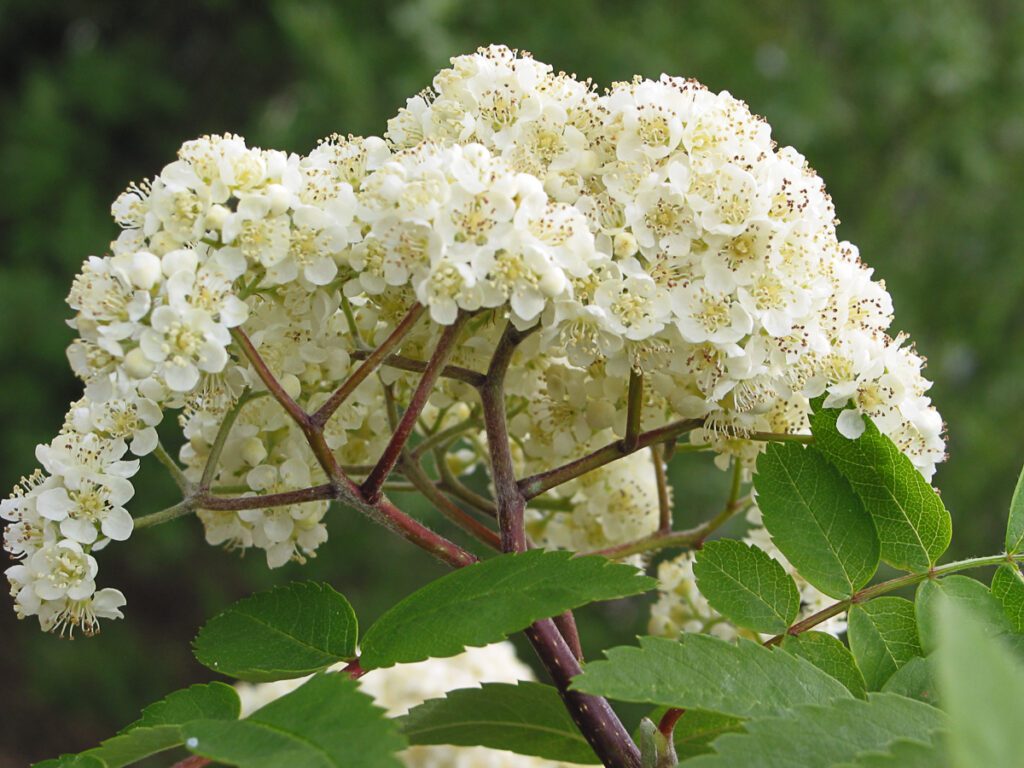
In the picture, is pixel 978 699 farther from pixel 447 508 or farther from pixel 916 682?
pixel 447 508

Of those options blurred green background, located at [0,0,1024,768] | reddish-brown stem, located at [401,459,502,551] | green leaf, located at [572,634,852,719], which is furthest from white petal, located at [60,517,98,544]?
blurred green background, located at [0,0,1024,768]

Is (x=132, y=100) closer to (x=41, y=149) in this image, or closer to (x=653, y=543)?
(x=41, y=149)

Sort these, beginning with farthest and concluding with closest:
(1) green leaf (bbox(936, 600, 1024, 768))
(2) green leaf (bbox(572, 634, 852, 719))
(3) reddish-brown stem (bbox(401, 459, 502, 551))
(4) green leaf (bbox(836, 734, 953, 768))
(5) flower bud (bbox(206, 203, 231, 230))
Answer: (3) reddish-brown stem (bbox(401, 459, 502, 551)), (5) flower bud (bbox(206, 203, 231, 230)), (2) green leaf (bbox(572, 634, 852, 719)), (4) green leaf (bbox(836, 734, 953, 768)), (1) green leaf (bbox(936, 600, 1024, 768))

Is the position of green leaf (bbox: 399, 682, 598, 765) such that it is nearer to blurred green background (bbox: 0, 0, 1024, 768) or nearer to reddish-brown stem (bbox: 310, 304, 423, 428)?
reddish-brown stem (bbox: 310, 304, 423, 428)

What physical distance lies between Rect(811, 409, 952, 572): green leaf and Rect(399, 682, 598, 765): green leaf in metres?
0.25

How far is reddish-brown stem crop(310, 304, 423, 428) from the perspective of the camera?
0.71 m

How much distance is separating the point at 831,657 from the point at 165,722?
41 centimetres

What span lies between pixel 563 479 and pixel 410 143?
0.85 feet

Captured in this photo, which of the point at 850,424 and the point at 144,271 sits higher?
the point at 144,271

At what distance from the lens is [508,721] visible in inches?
31.2

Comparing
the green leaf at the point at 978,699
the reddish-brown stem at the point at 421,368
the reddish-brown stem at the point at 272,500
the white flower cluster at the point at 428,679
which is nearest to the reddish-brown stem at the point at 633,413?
the reddish-brown stem at the point at 421,368

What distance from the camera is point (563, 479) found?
79 centimetres

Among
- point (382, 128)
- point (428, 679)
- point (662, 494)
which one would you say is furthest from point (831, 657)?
point (382, 128)

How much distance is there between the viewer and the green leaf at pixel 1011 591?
2.44ft
